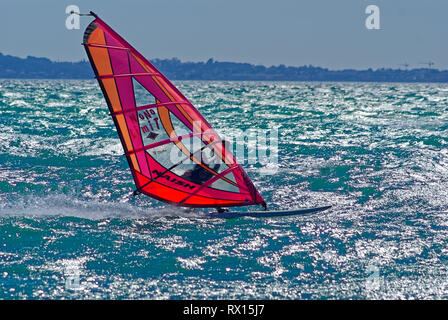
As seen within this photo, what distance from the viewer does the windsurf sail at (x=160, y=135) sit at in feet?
36.2

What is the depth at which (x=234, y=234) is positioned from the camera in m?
11.1

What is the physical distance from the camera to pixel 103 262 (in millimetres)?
9383

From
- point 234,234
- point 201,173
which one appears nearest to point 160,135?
point 201,173

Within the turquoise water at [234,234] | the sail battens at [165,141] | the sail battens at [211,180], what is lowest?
the turquoise water at [234,234]

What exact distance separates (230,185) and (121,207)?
2.68m

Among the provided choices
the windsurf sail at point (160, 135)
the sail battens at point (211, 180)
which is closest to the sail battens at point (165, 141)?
the windsurf sail at point (160, 135)

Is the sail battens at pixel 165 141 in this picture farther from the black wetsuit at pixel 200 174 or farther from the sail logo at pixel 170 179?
the black wetsuit at pixel 200 174

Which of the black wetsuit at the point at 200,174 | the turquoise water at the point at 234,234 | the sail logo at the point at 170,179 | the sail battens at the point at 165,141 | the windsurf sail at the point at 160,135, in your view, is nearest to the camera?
the turquoise water at the point at 234,234

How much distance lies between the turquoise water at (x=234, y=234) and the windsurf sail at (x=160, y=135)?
2.32ft

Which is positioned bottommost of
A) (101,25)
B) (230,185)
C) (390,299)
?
(390,299)

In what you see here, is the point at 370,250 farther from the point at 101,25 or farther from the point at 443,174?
the point at 443,174

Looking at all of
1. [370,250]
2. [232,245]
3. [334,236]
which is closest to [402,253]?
[370,250]

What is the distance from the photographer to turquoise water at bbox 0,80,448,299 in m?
8.45

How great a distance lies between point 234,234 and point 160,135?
253 cm
